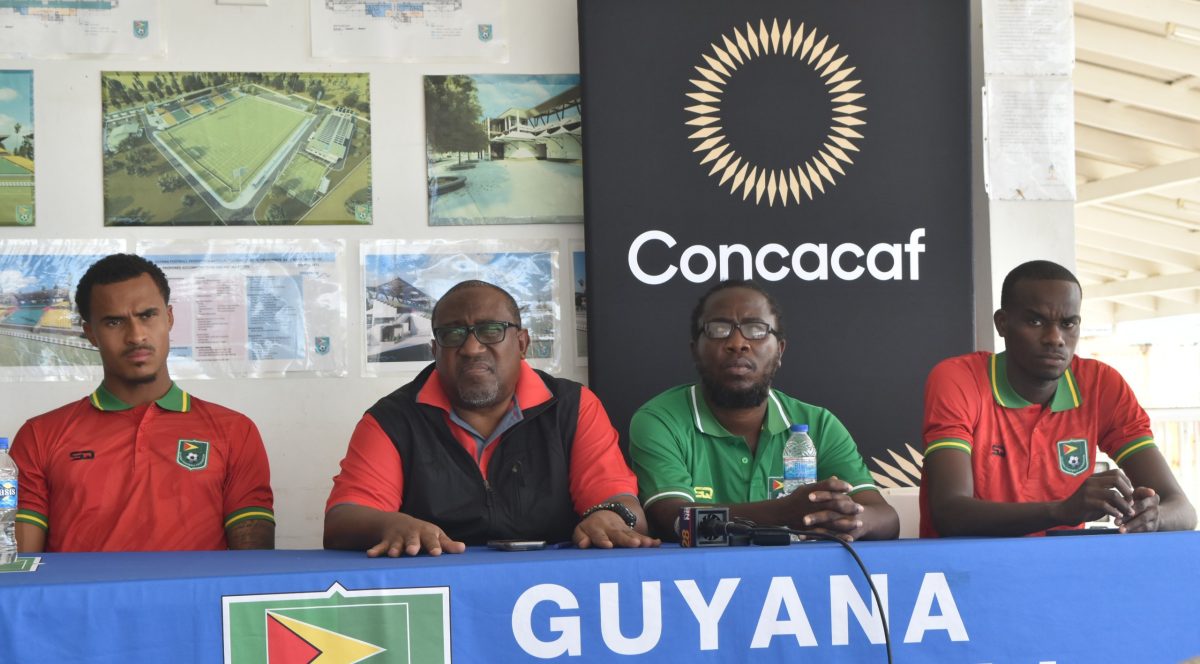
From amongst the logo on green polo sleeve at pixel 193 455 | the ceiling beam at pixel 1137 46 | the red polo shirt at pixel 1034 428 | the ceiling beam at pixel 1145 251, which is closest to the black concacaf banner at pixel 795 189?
the red polo shirt at pixel 1034 428

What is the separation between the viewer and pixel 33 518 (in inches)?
106

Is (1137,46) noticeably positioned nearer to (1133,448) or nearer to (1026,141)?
(1026,141)

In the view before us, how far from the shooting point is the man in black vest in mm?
2467

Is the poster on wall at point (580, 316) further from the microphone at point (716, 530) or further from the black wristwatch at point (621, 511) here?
the microphone at point (716, 530)

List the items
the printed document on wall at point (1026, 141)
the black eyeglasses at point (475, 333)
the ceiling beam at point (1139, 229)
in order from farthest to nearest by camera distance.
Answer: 1. the ceiling beam at point (1139, 229)
2. the printed document on wall at point (1026, 141)
3. the black eyeglasses at point (475, 333)

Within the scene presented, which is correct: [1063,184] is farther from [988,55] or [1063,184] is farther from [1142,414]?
[1142,414]

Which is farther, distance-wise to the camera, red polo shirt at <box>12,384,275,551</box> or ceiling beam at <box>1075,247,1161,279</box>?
ceiling beam at <box>1075,247,1161,279</box>

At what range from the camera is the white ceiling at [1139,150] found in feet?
19.0

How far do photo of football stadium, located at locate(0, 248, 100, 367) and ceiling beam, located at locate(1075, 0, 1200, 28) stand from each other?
4.51 meters

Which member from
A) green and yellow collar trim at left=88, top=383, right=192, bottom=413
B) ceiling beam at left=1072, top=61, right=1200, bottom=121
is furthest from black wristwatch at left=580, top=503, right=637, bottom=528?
ceiling beam at left=1072, top=61, right=1200, bottom=121

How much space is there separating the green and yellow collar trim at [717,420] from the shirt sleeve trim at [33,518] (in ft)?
5.35

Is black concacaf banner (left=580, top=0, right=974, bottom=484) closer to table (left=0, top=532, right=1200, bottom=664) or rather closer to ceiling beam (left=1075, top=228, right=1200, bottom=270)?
table (left=0, top=532, right=1200, bottom=664)

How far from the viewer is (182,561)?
190 cm

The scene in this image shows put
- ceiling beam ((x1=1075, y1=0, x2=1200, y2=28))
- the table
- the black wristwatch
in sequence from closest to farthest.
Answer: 1. the table
2. the black wristwatch
3. ceiling beam ((x1=1075, y1=0, x2=1200, y2=28))
